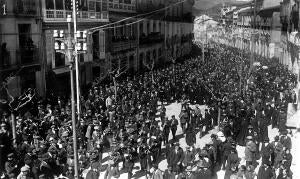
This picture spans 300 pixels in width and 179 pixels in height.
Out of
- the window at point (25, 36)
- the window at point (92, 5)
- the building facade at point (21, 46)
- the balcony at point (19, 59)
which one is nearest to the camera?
the balcony at point (19, 59)

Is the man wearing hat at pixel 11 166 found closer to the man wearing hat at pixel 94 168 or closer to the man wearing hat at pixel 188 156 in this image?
the man wearing hat at pixel 94 168

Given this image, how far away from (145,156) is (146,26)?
33.6m

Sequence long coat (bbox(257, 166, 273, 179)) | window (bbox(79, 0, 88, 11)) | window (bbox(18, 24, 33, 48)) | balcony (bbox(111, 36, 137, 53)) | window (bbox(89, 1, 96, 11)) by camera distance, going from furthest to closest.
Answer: balcony (bbox(111, 36, 137, 53)) < window (bbox(89, 1, 96, 11)) < window (bbox(79, 0, 88, 11)) < window (bbox(18, 24, 33, 48)) < long coat (bbox(257, 166, 273, 179))

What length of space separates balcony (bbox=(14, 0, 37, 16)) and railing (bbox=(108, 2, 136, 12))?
11954 mm

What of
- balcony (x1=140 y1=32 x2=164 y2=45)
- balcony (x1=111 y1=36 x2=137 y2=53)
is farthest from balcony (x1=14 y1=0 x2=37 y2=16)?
balcony (x1=140 y1=32 x2=164 y2=45)

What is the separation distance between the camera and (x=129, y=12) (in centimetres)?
4078

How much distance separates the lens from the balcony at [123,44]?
35844mm

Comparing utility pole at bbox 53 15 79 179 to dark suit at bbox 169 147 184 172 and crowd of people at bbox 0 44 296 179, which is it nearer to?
crowd of people at bbox 0 44 296 179

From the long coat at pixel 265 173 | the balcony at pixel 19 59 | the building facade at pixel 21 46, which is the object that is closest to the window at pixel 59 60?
the building facade at pixel 21 46

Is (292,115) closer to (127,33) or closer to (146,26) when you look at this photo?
(127,33)

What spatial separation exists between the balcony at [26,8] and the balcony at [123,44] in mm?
11272

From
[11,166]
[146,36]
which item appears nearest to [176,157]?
[11,166]

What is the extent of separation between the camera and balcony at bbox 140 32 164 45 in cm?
4460

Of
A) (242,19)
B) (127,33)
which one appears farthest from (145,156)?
(242,19)
